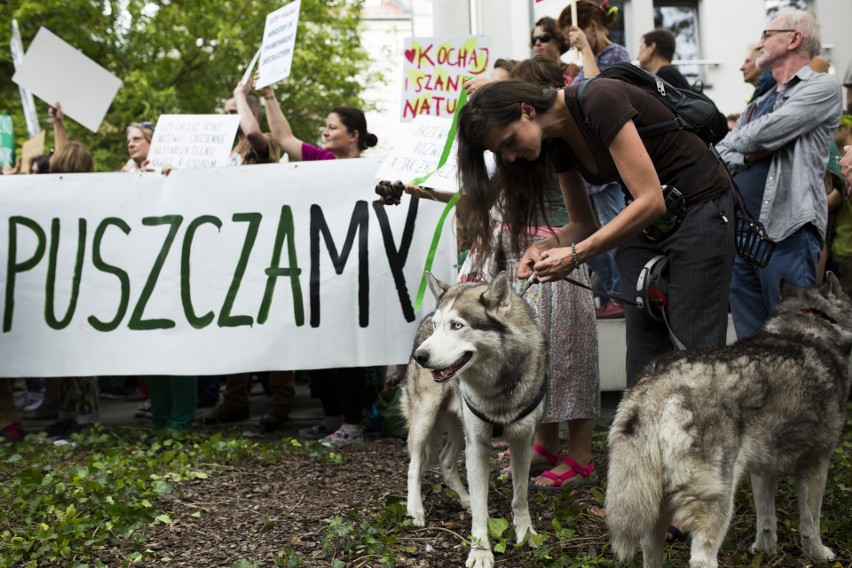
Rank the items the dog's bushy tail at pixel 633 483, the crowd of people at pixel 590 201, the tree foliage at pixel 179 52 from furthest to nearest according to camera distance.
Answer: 1. the tree foliage at pixel 179 52
2. the crowd of people at pixel 590 201
3. the dog's bushy tail at pixel 633 483

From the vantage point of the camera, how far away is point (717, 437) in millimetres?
3035

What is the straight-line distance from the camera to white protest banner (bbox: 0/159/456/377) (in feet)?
20.3

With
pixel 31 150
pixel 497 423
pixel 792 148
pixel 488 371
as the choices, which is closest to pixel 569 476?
pixel 497 423

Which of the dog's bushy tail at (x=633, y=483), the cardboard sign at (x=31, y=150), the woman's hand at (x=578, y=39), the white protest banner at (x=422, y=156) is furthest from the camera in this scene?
the cardboard sign at (x=31, y=150)

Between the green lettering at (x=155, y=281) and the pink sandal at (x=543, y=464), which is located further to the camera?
the green lettering at (x=155, y=281)

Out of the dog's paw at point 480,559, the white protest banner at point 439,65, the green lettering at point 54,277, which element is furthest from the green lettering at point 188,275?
the dog's paw at point 480,559

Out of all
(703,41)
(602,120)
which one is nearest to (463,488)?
(602,120)

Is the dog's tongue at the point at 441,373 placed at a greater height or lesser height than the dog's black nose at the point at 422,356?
lesser

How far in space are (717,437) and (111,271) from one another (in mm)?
4667

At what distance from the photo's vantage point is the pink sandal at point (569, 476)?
4.64m

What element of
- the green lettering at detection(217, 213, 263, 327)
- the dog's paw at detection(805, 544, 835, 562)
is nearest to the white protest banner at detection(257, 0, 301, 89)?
the green lettering at detection(217, 213, 263, 327)

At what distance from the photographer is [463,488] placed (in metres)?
4.64

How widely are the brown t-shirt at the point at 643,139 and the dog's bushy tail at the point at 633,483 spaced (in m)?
0.95

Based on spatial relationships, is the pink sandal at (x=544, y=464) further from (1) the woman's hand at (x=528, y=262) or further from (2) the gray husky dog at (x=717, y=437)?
(1) the woman's hand at (x=528, y=262)
